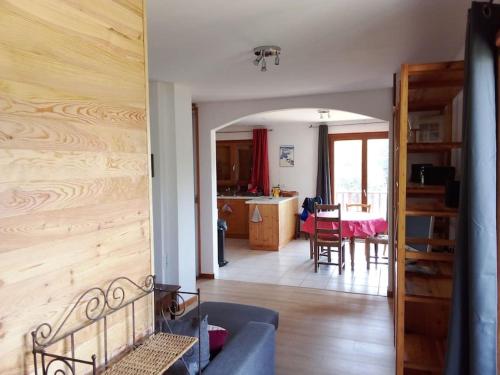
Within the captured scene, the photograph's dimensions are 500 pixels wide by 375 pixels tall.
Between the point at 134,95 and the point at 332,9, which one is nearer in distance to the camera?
the point at 134,95

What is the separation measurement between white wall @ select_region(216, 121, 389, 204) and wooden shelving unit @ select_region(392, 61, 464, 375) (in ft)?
15.4

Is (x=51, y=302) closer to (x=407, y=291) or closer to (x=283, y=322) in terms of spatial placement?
(x=407, y=291)

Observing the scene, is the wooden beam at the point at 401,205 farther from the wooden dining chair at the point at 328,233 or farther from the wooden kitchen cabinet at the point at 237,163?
the wooden kitchen cabinet at the point at 237,163

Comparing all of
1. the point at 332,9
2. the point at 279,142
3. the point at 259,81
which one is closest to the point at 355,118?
the point at 279,142

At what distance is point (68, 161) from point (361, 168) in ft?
22.1

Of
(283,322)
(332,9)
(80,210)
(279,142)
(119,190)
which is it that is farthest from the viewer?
(279,142)

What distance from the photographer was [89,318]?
1355mm

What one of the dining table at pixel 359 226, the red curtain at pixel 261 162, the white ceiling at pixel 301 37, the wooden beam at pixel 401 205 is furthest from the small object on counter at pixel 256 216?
the wooden beam at pixel 401 205

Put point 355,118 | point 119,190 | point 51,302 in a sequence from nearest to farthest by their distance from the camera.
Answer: point 51,302 → point 119,190 → point 355,118

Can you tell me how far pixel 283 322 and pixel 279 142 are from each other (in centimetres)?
489

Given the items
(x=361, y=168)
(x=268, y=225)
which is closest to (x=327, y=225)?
(x=268, y=225)

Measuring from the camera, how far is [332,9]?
2.11 m

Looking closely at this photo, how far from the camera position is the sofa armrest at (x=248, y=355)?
1.76m

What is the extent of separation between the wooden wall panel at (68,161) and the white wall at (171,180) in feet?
7.60
